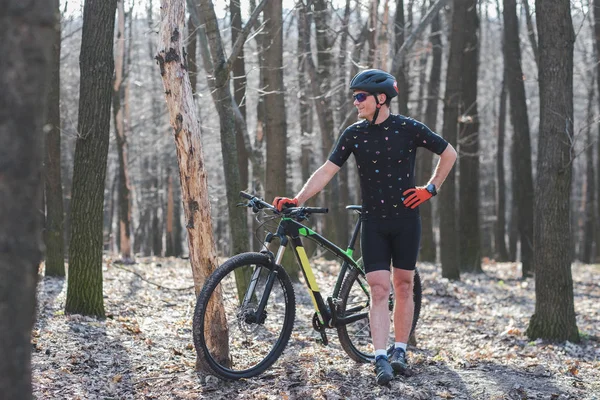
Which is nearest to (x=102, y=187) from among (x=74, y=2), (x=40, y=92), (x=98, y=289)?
(x=98, y=289)

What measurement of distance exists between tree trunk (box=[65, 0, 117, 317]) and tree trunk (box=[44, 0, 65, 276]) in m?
3.58

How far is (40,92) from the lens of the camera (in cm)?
253

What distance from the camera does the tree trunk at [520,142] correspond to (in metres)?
16.9

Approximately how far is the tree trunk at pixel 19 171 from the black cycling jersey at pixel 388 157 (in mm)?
3486

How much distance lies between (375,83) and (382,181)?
78 centimetres

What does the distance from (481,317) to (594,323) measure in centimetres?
169

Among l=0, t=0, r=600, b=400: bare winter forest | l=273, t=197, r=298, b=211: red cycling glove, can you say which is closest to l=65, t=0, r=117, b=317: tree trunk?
l=0, t=0, r=600, b=400: bare winter forest

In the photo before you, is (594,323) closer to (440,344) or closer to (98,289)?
(440,344)

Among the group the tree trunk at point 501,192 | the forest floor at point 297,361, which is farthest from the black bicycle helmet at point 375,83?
the tree trunk at point 501,192

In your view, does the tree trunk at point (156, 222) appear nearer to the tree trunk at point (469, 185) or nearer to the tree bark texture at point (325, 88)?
the tree bark texture at point (325, 88)

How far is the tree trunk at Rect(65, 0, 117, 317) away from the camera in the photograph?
7957mm

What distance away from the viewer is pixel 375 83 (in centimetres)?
567

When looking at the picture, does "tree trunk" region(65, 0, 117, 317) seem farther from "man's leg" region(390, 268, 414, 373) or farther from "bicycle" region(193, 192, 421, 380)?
"man's leg" region(390, 268, 414, 373)

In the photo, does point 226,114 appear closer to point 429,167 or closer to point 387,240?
point 387,240
